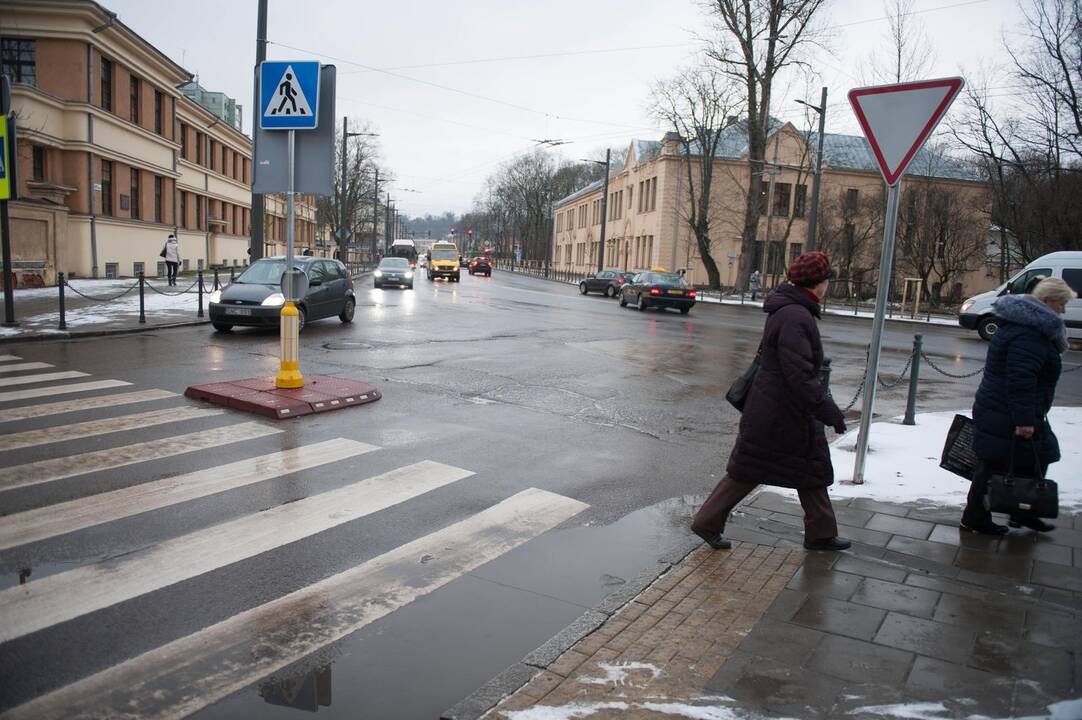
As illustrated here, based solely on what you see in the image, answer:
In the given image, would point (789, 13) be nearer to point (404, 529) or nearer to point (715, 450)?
point (715, 450)

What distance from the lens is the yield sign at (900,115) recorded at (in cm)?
564

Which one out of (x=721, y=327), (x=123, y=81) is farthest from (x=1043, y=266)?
(x=123, y=81)

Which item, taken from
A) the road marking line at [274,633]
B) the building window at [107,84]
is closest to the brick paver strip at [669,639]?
the road marking line at [274,633]

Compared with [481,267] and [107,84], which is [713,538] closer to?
[107,84]

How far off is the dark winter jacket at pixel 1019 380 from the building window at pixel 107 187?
32993mm

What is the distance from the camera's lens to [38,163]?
91.0 feet

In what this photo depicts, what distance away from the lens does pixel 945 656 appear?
355cm

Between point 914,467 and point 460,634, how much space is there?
5120 mm

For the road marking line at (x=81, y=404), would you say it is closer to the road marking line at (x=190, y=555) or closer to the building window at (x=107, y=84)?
the road marking line at (x=190, y=555)

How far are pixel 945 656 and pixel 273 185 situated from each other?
828 centimetres

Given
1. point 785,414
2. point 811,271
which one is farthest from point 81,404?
point 811,271

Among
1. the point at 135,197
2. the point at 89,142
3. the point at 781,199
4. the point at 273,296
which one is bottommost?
the point at 273,296

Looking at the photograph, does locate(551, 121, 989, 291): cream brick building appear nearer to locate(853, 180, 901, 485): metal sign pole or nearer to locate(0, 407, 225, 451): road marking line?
locate(853, 180, 901, 485): metal sign pole

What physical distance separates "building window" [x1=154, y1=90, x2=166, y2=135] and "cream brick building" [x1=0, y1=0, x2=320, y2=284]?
0.22ft
